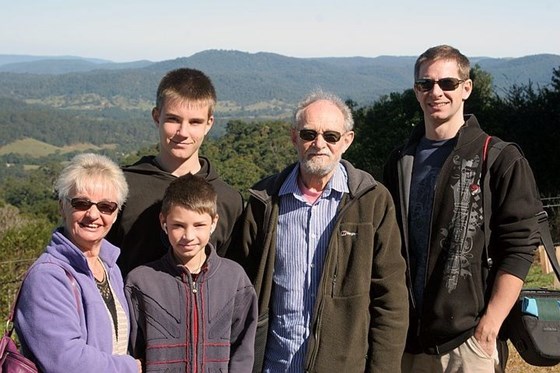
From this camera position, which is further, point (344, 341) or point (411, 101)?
point (411, 101)

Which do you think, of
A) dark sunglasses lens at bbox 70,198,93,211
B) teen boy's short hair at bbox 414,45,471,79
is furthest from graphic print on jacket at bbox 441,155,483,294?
dark sunglasses lens at bbox 70,198,93,211

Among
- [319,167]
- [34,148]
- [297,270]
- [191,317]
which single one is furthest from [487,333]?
[34,148]

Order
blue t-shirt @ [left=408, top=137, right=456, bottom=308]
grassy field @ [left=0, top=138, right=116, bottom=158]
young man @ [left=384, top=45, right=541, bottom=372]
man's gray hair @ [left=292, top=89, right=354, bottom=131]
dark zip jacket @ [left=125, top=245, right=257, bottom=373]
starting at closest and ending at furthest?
dark zip jacket @ [left=125, top=245, right=257, bottom=373] < man's gray hair @ [left=292, top=89, right=354, bottom=131] < young man @ [left=384, top=45, right=541, bottom=372] < blue t-shirt @ [left=408, top=137, right=456, bottom=308] < grassy field @ [left=0, top=138, right=116, bottom=158]

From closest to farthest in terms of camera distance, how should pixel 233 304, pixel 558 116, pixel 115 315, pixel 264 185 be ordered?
pixel 115 315 → pixel 233 304 → pixel 264 185 → pixel 558 116

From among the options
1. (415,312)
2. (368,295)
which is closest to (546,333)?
(415,312)

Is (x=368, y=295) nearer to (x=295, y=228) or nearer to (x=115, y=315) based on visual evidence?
(x=295, y=228)

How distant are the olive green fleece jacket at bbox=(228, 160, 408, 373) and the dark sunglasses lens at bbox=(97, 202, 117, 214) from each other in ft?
2.24

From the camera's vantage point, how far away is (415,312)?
3400 millimetres

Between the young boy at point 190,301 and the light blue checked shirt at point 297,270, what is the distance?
0.55 ft

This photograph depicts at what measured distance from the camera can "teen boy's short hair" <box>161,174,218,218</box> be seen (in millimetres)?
2918

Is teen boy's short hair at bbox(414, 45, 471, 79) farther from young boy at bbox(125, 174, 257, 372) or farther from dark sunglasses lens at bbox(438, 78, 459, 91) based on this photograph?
young boy at bbox(125, 174, 257, 372)

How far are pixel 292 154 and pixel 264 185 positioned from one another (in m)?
56.2

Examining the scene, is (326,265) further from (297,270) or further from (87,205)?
(87,205)

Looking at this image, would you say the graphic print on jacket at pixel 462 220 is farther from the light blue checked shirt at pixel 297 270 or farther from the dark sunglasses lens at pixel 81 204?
the dark sunglasses lens at pixel 81 204
